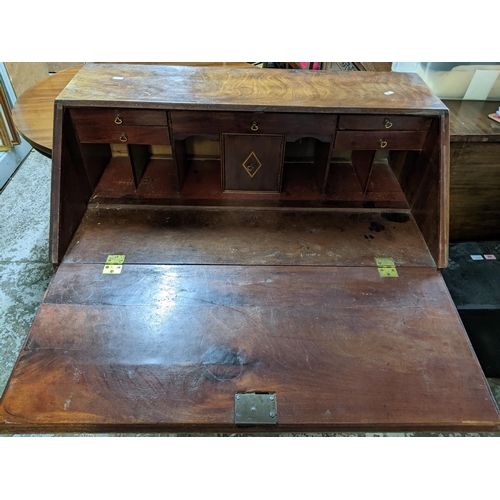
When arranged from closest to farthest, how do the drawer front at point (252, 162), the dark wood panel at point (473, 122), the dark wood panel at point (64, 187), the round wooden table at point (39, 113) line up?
the dark wood panel at point (64, 187) → the drawer front at point (252, 162) → the dark wood panel at point (473, 122) → the round wooden table at point (39, 113)

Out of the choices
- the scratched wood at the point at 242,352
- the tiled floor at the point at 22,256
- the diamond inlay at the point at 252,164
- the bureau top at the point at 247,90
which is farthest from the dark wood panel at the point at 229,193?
the tiled floor at the point at 22,256

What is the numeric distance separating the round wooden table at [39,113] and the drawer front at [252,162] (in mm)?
973

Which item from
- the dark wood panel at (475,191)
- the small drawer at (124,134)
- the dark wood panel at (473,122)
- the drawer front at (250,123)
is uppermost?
the drawer front at (250,123)

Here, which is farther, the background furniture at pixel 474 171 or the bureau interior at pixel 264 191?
the background furniture at pixel 474 171

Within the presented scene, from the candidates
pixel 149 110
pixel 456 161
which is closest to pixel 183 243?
pixel 149 110

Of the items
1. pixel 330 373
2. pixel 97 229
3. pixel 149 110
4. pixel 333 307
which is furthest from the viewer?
pixel 97 229

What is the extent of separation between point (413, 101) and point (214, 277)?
985mm

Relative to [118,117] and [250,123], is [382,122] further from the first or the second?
[118,117]

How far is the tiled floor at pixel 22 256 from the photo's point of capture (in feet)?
6.00

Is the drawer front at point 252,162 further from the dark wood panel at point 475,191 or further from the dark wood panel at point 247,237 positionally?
the dark wood panel at point 475,191

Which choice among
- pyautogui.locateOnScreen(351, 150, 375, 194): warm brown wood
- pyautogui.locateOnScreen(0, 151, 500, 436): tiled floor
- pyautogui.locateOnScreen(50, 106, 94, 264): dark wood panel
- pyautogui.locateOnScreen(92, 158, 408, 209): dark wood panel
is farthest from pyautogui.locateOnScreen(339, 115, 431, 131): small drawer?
pyautogui.locateOnScreen(0, 151, 500, 436): tiled floor

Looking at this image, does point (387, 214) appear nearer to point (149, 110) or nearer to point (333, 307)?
point (333, 307)

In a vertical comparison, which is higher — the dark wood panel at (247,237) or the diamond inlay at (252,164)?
the diamond inlay at (252,164)

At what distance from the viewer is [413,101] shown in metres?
1.41
